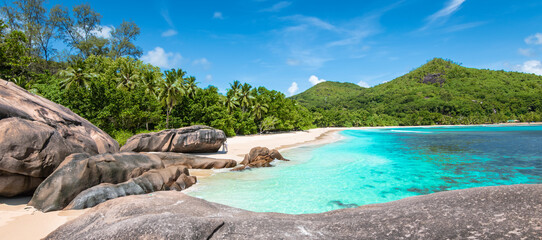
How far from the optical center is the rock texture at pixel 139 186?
7.73 meters

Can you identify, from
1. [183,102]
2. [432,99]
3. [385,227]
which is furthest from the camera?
[432,99]

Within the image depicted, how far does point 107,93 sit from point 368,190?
2835cm

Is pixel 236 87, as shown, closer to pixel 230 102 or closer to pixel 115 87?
pixel 230 102

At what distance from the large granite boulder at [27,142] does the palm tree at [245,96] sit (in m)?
44.3

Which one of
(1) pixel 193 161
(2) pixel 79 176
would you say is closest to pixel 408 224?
(2) pixel 79 176

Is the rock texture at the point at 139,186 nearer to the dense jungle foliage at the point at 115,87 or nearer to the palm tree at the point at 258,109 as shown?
the dense jungle foliage at the point at 115,87

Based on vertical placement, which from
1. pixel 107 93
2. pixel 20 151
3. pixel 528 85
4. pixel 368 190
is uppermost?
pixel 528 85

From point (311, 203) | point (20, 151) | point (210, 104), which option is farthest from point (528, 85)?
point (20, 151)

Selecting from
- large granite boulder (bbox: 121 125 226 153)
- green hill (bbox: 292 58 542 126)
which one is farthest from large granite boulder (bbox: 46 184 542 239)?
green hill (bbox: 292 58 542 126)

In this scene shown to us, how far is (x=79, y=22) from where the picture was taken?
50.1m

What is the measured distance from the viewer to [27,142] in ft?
25.5

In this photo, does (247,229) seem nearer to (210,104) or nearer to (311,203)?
(311,203)

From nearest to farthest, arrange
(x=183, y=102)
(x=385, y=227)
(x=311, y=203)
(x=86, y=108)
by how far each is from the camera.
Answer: (x=385, y=227) < (x=311, y=203) < (x=86, y=108) < (x=183, y=102)

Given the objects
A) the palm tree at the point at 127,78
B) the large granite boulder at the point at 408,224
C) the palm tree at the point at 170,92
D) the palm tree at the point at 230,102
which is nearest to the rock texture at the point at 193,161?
the large granite boulder at the point at 408,224
